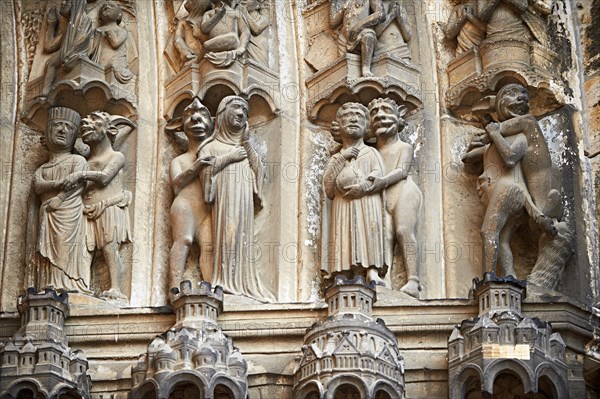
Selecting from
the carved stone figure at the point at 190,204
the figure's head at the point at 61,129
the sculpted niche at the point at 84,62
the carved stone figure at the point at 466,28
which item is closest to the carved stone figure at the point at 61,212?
the figure's head at the point at 61,129

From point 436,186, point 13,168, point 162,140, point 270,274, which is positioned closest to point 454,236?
point 436,186

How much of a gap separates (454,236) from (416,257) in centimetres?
46

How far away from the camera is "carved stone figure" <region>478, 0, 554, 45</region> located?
16.3 meters

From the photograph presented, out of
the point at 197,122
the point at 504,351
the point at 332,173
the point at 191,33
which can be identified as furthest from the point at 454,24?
the point at 504,351

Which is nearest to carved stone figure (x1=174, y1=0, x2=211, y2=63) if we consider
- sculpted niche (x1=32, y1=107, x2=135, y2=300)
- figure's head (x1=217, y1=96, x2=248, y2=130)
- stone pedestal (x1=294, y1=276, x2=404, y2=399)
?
figure's head (x1=217, y1=96, x2=248, y2=130)

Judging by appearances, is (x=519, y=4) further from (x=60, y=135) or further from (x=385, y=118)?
(x=60, y=135)

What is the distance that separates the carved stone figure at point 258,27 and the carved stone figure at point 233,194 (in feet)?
2.02

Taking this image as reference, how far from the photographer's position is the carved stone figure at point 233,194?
15641mm

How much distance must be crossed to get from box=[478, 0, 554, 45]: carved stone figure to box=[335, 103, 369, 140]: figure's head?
1.17m

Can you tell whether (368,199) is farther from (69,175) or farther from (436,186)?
(69,175)

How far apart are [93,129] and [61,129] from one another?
0.81 ft

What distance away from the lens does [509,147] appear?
15773mm

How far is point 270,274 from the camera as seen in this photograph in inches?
623

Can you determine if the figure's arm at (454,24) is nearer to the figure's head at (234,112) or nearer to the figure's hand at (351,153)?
the figure's hand at (351,153)
